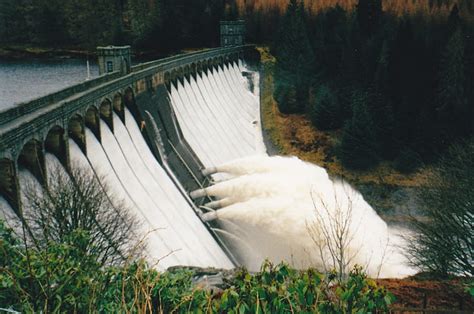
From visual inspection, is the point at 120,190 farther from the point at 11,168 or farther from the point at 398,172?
the point at 398,172

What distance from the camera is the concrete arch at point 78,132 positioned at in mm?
28250

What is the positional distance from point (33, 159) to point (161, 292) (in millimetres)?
16242

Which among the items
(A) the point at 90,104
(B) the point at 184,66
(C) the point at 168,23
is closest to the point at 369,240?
(A) the point at 90,104

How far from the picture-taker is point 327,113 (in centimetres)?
6384

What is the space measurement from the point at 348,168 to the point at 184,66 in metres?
21.6

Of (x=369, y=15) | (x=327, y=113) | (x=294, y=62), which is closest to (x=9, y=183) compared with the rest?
(x=327, y=113)

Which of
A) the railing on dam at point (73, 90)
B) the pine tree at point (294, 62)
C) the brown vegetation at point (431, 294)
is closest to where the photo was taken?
the brown vegetation at point (431, 294)

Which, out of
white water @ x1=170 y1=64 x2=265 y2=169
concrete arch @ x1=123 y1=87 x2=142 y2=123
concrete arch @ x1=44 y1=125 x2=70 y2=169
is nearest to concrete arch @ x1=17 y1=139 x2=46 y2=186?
concrete arch @ x1=44 y1=125 x2=70 y2=169

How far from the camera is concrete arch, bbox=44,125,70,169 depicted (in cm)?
2550

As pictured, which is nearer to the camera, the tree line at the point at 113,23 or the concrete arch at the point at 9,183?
the concrete arch at the point at 9,183

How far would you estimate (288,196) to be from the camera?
132 ft

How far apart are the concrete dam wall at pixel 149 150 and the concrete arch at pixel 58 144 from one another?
0.05m

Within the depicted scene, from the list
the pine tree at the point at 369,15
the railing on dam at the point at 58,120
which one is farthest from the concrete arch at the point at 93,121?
the pine tree at the point at 369,15

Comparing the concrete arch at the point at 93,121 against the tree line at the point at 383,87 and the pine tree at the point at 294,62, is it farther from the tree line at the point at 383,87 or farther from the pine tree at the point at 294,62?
the pine tree at the point at 294,62
